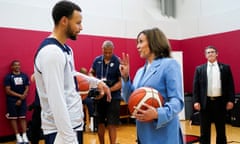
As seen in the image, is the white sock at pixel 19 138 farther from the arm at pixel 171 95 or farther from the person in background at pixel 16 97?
the arm at pixel 171 95

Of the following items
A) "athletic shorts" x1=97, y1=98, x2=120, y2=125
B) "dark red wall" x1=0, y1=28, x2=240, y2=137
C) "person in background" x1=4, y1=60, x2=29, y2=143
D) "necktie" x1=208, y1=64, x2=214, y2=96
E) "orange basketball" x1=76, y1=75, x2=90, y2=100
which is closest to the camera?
"orange basketball" x1=76, y1=75, x2=90, y2=100

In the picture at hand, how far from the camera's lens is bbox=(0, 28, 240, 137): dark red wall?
6.50 m

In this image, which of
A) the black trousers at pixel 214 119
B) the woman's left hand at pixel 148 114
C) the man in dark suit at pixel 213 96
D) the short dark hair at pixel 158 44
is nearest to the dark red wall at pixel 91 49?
the man in dark suit at pixel 213 96

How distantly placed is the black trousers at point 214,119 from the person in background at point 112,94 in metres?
1.36

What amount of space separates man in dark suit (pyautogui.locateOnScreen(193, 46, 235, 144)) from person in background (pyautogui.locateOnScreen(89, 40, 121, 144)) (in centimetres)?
128

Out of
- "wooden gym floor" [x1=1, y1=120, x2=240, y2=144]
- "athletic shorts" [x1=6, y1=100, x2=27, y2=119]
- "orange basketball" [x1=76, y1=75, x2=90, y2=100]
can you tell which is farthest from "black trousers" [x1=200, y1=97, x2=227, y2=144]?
"athletic shorts" [x1=6, y1=100, x2=27, y2=119]

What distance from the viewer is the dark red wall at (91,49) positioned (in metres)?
6.50

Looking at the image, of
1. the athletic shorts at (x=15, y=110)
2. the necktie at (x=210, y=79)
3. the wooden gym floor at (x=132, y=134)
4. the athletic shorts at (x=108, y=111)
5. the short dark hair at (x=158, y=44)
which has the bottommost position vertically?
the wooden gym floor at (x=132, y=134)

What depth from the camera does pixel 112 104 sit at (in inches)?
165

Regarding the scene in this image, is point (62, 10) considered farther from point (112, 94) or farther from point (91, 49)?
point (91, 49)

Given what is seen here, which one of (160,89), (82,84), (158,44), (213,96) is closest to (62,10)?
(158,44)

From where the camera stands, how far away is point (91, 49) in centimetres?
794

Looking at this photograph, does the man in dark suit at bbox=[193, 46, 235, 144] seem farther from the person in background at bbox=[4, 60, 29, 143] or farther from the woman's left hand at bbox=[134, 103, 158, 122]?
the person in background at bbox=[4, 60, 29, 143]

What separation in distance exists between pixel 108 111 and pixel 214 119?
169 centimetres
